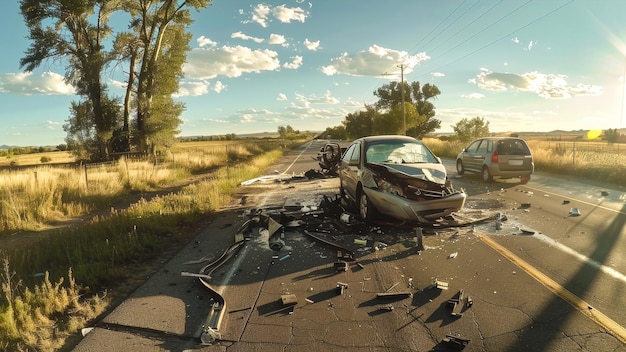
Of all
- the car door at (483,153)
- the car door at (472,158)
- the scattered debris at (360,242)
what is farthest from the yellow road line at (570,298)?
the car door at (472,158)

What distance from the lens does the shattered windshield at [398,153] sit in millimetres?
8438

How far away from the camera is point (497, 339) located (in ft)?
11.4

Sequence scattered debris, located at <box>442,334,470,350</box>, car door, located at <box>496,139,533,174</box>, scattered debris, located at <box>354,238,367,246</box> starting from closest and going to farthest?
scattered debris, located at <box>442,334,470,350</box> < scattered debris, located at <box>354,238,367,246</box> < car door, located at <box>496,139,533,174</box>

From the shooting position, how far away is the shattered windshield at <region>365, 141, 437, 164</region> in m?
8.44

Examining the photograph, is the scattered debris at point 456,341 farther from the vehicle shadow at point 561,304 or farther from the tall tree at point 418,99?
the tall tree at point 418,99

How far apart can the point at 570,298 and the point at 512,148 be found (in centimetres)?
1102

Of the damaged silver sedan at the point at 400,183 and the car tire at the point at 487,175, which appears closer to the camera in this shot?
the damaged silver sedan at the point at 400,183

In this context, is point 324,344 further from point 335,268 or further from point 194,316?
point 335,268

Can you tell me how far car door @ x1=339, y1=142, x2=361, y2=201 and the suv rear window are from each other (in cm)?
677

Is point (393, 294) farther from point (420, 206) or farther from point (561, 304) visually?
point (420, 206)

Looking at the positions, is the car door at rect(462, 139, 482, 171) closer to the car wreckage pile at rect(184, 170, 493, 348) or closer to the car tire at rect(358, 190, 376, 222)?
the car wreckage pile at rect(184, 170, 493, 348)

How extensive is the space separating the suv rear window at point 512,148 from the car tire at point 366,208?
7.95 metres

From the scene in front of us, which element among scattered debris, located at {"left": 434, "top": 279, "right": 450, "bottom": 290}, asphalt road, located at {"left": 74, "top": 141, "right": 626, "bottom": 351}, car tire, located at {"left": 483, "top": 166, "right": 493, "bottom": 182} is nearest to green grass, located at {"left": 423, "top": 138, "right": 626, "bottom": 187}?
car tire, located at {"left": 483, "top": 166, "right": 493, "bottom": 182}

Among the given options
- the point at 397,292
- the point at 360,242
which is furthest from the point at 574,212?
the point at 397,292
